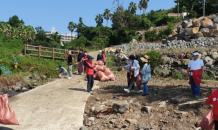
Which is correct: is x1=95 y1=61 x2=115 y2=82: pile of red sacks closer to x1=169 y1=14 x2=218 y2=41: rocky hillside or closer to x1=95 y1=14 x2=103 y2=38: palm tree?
x1=169 y1=14 x2=218 y2=41: rocky hillside

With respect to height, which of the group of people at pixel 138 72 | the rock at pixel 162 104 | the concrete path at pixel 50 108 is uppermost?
the group of people at pixel 138 72

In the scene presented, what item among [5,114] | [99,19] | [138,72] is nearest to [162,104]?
[138,72]

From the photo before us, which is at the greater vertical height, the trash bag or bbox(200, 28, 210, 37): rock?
bbox(200, 28, 210, 37): rock

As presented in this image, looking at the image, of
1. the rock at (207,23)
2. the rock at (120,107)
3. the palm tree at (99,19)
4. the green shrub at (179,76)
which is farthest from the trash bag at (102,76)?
the palm tree at (99,19)

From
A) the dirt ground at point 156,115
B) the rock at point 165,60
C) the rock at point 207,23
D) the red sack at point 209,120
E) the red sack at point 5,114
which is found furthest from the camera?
the rock at point 207,23

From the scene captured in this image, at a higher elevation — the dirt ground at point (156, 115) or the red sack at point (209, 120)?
the red sack at point (209, 120)

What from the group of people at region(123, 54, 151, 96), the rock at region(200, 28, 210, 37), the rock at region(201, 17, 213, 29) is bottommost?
the group of people at region(123, 54, 151, 96)

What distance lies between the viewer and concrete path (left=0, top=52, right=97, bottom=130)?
17.5 ft

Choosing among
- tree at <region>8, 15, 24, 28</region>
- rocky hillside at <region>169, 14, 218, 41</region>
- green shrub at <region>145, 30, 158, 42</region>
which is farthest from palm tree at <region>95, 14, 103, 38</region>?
rocky hillside at <region>169, 14, 218, 41</region>

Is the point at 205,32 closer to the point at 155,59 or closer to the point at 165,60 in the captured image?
the point at 165,60

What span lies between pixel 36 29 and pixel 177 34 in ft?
124

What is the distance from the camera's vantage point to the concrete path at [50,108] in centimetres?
532

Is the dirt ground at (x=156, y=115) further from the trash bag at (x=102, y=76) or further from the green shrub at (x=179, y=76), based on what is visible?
the green shrub at (x=179, y=76)

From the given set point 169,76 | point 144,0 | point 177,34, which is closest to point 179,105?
point 169,76
